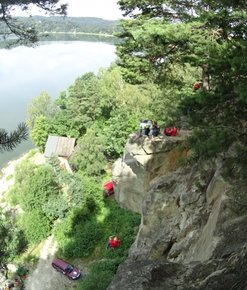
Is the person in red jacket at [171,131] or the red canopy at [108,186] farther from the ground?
the person in red jacket at [171,131]

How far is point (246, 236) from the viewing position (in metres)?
8.09

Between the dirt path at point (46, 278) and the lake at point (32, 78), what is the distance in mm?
23133

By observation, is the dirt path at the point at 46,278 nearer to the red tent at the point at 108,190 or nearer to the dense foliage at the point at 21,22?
the red tent at the point at 108,190

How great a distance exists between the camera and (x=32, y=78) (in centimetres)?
9194

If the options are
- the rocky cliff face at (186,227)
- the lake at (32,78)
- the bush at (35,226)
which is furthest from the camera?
the lake at (32,78)

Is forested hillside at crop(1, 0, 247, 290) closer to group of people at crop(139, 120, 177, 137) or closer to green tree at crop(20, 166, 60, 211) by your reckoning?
green tree at crop(20, 166, 60, 211)

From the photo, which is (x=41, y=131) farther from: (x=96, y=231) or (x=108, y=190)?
(x=96, y=231)

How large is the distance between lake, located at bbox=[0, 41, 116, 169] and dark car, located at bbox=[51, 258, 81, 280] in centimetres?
2505

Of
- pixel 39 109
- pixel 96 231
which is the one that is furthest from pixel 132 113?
pixel 39 109

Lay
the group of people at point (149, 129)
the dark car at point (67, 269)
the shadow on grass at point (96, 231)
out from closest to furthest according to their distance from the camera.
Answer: the group of people at point (149, 129) < the dark car at point (67, 269) < the shadow on grass at point (96, 231)

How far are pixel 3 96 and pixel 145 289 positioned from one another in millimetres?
70909

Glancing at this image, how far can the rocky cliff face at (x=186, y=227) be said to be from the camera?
274 inches

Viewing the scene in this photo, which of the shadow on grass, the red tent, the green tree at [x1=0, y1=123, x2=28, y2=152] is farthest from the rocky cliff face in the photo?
the red tent

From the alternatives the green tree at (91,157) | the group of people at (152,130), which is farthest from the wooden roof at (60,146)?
the group of people at (152,130)
